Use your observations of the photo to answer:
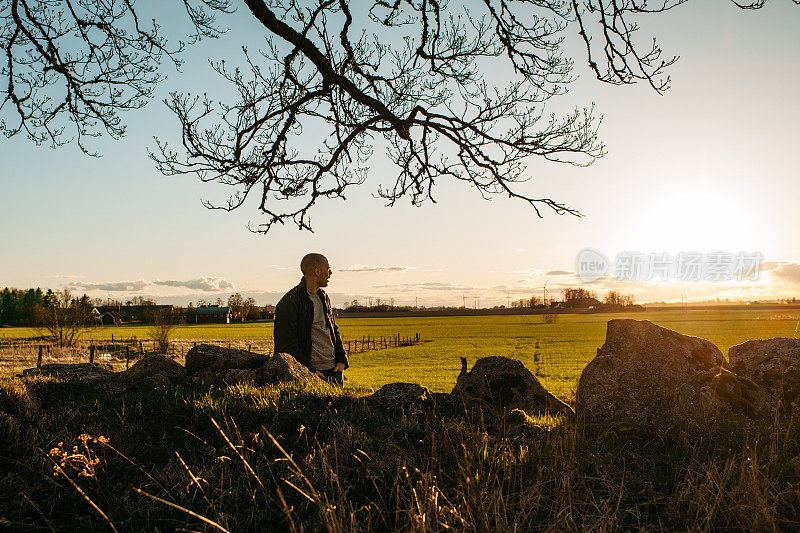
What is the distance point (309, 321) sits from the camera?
763cm

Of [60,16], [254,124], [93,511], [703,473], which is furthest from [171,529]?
A: [60,16]

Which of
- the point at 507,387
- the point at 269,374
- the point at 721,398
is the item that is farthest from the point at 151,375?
the point at 721,398

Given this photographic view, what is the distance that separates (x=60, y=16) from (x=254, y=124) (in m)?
3.53

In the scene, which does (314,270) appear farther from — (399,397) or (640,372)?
(640,372)

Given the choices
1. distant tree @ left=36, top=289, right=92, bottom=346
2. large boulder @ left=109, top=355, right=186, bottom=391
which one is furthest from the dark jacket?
distant tree @ left=36, top=289, right=92, bottom=346

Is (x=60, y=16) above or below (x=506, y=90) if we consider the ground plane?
above

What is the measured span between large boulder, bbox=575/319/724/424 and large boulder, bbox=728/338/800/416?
0.37 meters

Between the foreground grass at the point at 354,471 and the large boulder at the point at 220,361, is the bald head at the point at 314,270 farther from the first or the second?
the foreground grass at the point at 354,471

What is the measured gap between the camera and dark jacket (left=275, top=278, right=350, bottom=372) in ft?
24.9

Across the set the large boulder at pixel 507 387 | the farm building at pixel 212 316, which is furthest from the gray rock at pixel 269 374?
the farm building at pixel 212 316

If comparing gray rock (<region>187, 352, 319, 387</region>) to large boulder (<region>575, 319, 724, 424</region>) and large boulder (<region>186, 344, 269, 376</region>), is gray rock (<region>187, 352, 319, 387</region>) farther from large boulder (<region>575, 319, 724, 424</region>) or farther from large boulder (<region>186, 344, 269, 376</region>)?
large boulder (<region>575, 319, 724, 424</region>)

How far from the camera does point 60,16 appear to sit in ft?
28.9

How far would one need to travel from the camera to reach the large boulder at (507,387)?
6.84 metres

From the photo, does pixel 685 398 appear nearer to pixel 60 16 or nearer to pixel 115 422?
pixel 115 422
